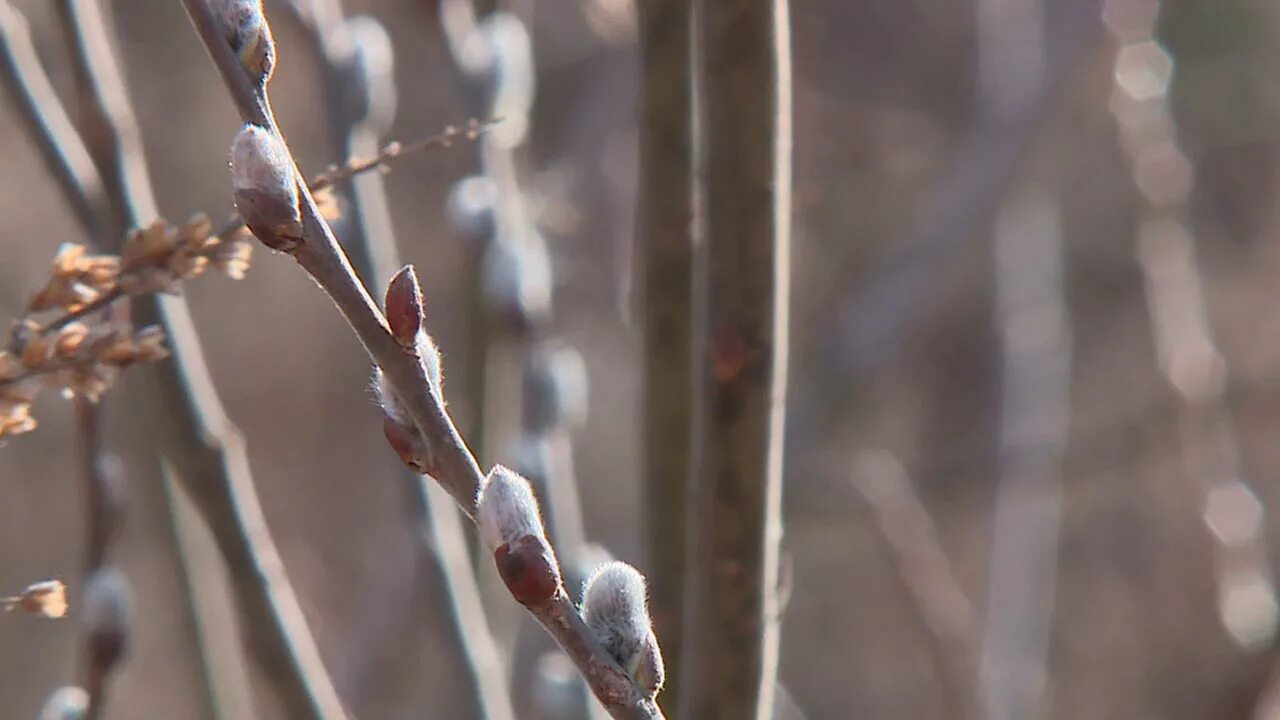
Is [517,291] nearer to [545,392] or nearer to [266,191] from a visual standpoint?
[545,392]

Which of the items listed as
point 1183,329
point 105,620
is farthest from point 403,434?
point 1183,329

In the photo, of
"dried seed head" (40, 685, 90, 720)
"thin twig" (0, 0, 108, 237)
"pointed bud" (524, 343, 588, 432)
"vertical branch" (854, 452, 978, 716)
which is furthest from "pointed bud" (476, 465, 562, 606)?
"vertical branch" (854, 452, 978, 716)

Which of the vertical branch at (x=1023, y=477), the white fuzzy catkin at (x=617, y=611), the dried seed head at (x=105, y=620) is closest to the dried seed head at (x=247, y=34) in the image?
the white fuzzy catkin at (x=617, y=611)

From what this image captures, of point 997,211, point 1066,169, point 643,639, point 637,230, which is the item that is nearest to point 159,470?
point 637,230

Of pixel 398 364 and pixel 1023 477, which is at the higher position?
pixel 1023 477

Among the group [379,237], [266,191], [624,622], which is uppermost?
[379,237]

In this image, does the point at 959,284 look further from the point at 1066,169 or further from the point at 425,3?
the point at 425,3
